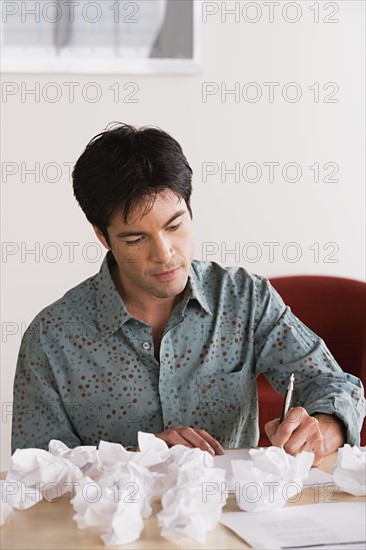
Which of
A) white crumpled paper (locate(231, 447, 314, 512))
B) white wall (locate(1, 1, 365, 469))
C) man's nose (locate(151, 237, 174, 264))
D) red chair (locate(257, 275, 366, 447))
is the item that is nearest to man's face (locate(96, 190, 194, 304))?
man's nose (locate(151, 237, 174, 264))

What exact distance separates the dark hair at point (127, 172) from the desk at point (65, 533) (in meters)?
0.69

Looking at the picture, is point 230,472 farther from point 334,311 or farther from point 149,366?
point 334,311

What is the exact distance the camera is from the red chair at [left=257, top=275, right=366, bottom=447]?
3277 millimetres

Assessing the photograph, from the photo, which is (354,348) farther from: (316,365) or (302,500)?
(302,500)

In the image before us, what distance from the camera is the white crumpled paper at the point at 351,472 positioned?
1423 mm

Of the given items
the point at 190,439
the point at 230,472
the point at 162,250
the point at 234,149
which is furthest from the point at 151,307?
the point at 234,149

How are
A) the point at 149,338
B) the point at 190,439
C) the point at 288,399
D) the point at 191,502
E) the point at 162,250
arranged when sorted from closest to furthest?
1. the point at 191,502
2. the point at 190,439
3. the point at 288,399
4. the point at 162,250
5. the point at 149,338

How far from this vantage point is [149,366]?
1.96 m

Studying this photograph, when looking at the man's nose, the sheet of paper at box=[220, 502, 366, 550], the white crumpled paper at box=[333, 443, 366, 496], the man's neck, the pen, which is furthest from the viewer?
the man's neck

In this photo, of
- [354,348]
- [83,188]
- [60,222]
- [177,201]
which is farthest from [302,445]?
[60,222]

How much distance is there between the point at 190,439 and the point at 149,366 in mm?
349

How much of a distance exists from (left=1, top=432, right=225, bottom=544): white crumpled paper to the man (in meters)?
0.42

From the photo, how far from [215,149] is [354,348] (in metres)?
0.91

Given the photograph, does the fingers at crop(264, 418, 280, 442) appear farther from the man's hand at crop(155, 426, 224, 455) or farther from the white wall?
the white wall
